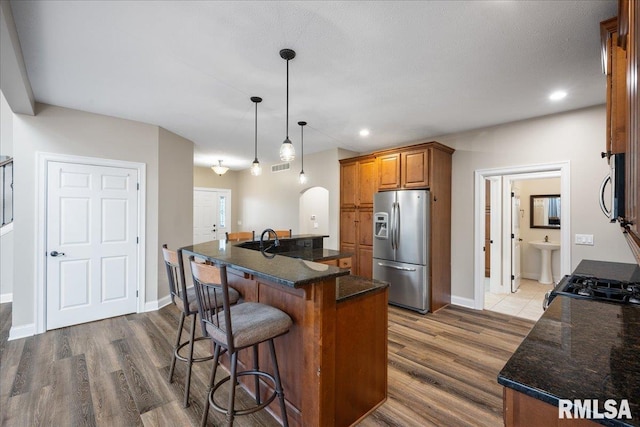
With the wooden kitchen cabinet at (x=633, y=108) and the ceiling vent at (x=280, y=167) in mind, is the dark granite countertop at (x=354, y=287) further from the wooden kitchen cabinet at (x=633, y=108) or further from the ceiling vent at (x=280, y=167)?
the ceiling vent at (x=280, y=167)

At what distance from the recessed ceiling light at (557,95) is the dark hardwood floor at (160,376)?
2.70m

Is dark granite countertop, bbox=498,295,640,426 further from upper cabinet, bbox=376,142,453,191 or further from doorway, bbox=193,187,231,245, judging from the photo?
doorway, bbox=193,187,231,245

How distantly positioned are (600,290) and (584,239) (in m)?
2.11

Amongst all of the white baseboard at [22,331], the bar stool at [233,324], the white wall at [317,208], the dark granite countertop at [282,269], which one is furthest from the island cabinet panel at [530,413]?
the white wall at [317,208]

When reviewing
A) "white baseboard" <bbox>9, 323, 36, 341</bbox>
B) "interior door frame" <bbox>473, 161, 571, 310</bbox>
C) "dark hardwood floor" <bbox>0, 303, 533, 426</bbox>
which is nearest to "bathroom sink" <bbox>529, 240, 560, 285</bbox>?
"interior door frame" <bbox>473, 161, 571, 310</bbox>

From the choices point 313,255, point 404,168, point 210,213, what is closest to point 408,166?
point 404,168

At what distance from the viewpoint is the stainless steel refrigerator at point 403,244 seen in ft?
13.2

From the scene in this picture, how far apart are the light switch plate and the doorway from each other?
24.4 feet

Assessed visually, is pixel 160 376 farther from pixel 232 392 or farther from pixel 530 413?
pixel 530 413

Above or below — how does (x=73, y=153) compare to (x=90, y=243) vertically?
above

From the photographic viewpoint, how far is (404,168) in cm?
437

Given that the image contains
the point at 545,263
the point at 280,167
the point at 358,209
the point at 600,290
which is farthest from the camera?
the point at 280,167

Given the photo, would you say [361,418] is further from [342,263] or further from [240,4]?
[240,4]

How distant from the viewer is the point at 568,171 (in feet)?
11.3
